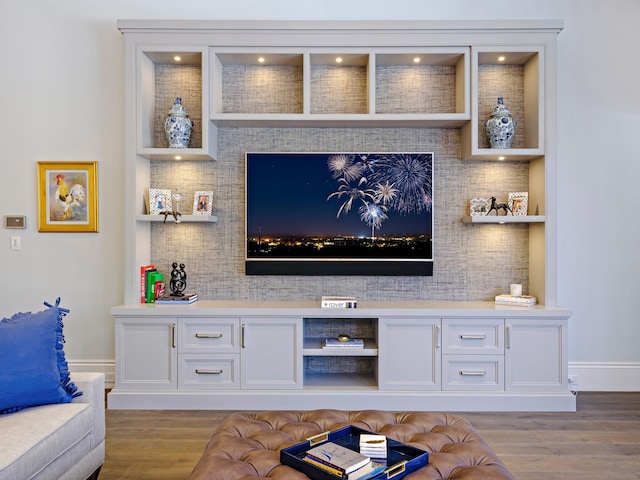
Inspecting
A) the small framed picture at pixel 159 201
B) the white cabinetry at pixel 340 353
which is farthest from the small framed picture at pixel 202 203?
the white cabinetry at pixel 340 353

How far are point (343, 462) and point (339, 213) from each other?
2332mm

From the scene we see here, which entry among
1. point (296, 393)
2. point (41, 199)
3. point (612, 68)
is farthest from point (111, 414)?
point (612, 68)

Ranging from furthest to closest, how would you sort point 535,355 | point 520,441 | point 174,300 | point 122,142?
point 122,142, point 174,300, point 535,355, point 520,441

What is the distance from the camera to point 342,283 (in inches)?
144

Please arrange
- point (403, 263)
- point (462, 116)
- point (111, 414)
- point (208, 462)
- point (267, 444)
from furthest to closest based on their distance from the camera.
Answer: point (403, 263) → point (462, 116) → point (111, 414) → point (267, 444) → point (208, 462)

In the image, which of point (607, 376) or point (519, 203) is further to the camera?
point (607, 376)

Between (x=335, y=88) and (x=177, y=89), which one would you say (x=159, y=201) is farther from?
(x=335, y=88)

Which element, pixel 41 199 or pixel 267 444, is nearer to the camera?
pixel 267 444

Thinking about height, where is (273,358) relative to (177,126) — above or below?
below

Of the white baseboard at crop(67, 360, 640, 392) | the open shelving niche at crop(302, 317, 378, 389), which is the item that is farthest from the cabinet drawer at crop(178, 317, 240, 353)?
the white baseboard at crop(67, 360, 640, 392)

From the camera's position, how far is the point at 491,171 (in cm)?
363

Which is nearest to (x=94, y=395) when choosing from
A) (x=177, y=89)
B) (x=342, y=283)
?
(x=342, y=283)

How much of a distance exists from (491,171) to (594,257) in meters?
1.06

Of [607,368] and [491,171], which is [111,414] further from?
[607,368]
